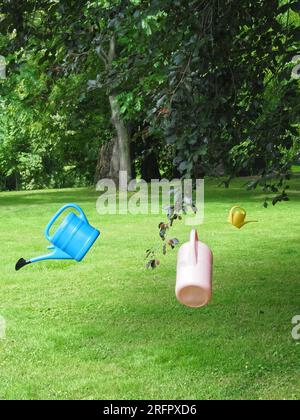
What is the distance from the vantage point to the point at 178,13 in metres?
6.00

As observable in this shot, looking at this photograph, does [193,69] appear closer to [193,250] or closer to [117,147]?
[193,250]

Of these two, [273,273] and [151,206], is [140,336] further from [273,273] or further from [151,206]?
[151,206]

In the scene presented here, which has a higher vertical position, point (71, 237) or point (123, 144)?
point (71, 237)

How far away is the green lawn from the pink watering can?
0.65m

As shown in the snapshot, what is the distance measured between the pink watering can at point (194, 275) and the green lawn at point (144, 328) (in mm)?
651

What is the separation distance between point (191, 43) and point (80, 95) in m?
1.02

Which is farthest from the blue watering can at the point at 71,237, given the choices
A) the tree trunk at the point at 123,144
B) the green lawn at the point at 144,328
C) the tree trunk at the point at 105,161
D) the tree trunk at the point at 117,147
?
the tree trunk at the point at 105,161

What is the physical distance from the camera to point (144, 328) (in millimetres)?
6742

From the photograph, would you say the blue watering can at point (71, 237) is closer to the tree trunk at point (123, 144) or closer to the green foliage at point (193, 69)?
the green foliage at point (193, 69)

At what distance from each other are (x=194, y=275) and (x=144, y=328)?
6.56 feet

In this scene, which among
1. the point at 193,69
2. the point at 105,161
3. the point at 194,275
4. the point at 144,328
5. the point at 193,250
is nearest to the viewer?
the point at 194,275

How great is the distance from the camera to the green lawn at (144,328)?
519cm

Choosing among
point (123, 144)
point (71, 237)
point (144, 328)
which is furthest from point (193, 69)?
point (123, 144)
